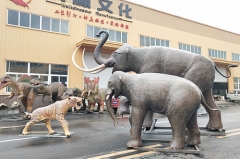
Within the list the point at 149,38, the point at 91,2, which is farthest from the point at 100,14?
the point at 149,38

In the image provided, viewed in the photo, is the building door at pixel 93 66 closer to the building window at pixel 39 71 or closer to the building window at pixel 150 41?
the building window at pixel 39 71

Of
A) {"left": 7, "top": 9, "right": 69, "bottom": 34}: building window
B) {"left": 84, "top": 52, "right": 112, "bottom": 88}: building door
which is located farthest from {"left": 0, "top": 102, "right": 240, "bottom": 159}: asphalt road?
{"left": 84, "top": 52, "right": 112, "bottom": 88}: building door

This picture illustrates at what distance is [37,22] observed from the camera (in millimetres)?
15883

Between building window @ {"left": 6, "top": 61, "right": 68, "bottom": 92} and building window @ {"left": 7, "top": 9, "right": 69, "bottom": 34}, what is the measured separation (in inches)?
109

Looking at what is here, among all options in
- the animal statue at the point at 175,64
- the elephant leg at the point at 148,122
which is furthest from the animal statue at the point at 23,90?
the elephant leg at the point at 148,122

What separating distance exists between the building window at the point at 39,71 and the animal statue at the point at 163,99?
12.4 m

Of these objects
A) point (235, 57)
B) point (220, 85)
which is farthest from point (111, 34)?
point (235, 57)

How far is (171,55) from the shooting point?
219 inches

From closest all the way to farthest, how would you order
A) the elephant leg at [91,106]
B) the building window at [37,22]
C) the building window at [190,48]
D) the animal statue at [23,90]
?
the animal statue at [23,90] → the elephant leg at [91,106] → the building window at [37,22] → the building window at [190,48]

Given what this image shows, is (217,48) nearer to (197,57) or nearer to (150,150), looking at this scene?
(197,57)

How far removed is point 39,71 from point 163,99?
44.1 ft

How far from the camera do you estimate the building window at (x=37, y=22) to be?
49.2 feet

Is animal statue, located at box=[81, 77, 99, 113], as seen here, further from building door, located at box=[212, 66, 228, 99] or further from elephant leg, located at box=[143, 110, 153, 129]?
building door, located at box=[212, 66, 228, 99]

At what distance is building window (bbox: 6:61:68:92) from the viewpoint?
1472cm
